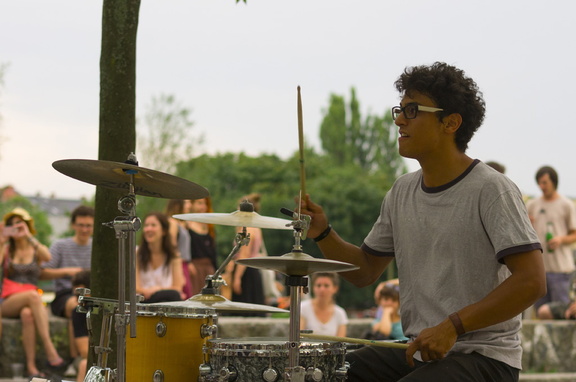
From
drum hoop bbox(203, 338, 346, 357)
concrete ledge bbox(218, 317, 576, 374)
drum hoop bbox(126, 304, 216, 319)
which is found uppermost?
drum hoop bbox(126, 304, 216, 319)

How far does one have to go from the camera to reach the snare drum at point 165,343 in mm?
5074

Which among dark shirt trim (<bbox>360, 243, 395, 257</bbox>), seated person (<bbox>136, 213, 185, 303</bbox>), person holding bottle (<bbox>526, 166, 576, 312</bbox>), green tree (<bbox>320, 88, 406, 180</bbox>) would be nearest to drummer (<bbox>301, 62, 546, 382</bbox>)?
dark shirt trim (<bbox>360, 243, 395, 257</bbox>)

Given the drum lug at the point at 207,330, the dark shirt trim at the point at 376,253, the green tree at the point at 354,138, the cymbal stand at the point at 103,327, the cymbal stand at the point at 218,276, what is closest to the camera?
the cymbal stand at the point at 103,327

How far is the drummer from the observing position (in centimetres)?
416

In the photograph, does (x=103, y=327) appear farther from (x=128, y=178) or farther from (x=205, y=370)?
(x=128, y=178)

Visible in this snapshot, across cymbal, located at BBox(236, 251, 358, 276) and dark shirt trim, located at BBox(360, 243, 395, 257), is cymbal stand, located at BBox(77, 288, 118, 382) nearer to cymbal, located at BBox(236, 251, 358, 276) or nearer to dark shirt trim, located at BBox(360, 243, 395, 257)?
cymbal, located at BBox(236, 251, 358, 276)

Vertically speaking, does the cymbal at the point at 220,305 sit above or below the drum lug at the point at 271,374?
above

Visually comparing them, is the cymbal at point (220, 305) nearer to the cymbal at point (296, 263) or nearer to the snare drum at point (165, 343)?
the snare drum at point (165, 343)

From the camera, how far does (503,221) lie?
4.24m

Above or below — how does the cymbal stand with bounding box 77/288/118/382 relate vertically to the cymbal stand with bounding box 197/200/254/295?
below

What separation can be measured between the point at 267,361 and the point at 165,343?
71 centimetres

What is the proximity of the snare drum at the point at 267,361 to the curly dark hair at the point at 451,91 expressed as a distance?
1.14 metres

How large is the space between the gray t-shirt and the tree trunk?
184cm

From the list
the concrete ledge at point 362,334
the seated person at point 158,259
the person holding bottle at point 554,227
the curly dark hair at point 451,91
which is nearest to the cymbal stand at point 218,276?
the curly dark hair at point 451,91
